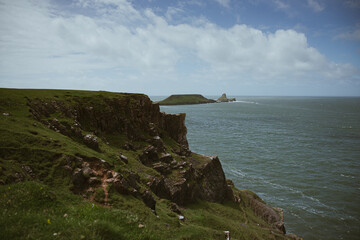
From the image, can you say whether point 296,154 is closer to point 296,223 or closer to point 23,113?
point 296,223

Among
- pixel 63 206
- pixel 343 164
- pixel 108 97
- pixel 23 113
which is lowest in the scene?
pixel 343 164

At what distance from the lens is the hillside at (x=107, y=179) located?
11.7 m

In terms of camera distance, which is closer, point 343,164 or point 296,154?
point 343,164

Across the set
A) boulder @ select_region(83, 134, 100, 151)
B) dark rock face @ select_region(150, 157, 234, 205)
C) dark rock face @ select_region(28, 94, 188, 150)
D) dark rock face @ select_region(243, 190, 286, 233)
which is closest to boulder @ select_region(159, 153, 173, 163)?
dark rock face @ select_region(150, 157, 234, 205)

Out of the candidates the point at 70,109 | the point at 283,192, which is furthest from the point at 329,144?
the point at 70,109

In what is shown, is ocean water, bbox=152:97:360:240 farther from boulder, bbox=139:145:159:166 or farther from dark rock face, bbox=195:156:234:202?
boulder, bbox=139:145:159:166

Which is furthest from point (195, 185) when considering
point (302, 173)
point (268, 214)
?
point (302, 173)

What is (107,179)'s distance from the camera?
18.4 meters

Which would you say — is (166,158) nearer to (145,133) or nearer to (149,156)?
(149,156)

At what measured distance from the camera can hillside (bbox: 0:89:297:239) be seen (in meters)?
11.7

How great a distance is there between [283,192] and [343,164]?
28.6 metres

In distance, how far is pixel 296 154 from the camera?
232 ft

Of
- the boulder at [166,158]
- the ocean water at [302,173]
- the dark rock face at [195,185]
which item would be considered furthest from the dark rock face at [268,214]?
the boulder at [166,158]

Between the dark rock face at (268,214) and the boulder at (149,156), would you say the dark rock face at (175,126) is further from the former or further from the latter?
the dark rock face at (268,214)
